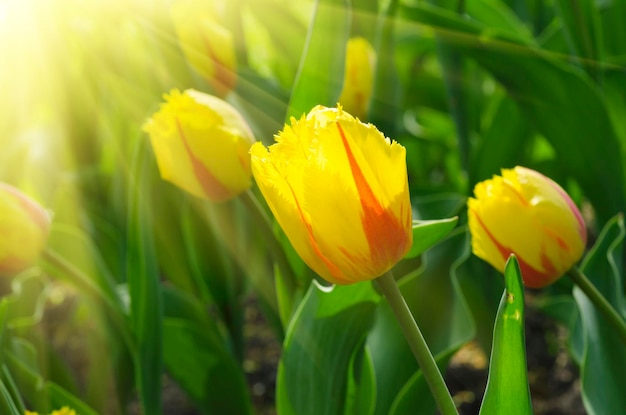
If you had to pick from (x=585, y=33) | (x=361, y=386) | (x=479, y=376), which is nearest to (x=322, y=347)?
(x=361, y=386)

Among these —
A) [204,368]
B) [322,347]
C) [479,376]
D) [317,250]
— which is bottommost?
[479,376]

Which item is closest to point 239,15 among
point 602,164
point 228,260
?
point 228,260

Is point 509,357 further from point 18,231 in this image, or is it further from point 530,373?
point 530,373

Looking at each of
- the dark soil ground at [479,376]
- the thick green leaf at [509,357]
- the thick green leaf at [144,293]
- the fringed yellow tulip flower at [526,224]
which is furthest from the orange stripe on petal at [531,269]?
the dark soil ground at [479,376]

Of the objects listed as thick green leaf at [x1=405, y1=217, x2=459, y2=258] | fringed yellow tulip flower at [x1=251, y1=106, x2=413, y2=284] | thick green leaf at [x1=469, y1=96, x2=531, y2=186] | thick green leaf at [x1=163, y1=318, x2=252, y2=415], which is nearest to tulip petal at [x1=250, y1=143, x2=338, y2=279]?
fringed yellow tulip flower at [x1=251, y1=106, x2=413, y2=284]

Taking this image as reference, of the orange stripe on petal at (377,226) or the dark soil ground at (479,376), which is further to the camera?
the dark soil ground at (479,376)

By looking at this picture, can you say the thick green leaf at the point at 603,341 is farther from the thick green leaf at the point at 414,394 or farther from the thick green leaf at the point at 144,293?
the thick green leaf at the point at 144,293
